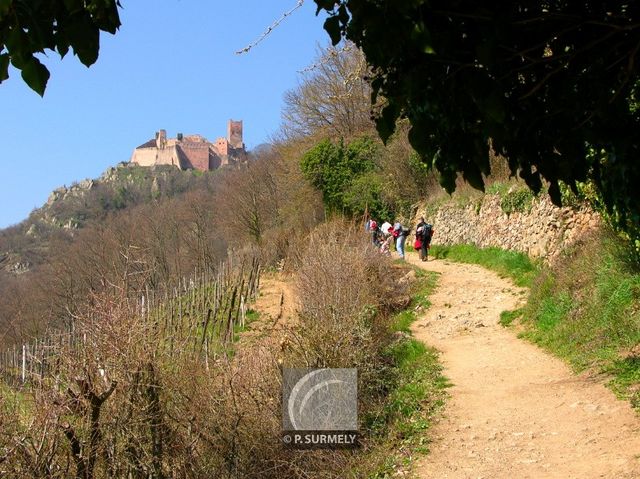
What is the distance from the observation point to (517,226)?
16438 millimetres

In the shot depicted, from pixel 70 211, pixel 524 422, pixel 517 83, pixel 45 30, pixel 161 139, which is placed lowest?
pixel 524 422

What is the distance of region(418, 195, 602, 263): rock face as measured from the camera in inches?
498

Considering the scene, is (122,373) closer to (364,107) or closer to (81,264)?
(364,107)

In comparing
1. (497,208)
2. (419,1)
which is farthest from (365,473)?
(497,208)

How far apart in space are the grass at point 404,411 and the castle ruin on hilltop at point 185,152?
367 feet

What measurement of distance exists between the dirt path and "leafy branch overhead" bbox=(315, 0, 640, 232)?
3005 millimetres

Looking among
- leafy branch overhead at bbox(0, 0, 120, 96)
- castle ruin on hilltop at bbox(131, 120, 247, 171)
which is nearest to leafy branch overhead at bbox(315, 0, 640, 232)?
leafy branch overhead at bbox(0, 0, 120, 96)

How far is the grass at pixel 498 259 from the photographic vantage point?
14170 millimetres

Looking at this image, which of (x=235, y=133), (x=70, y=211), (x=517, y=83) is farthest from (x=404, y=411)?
(x=235, y=133)

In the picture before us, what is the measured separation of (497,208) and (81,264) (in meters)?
27.0

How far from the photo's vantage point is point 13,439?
501 centimetres

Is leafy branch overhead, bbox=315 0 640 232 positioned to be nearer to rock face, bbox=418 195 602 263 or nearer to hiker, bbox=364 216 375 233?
rock face, bbox=418 195 602 263

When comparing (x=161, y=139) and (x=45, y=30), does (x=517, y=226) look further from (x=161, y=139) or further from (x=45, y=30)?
(x=161, y=139)

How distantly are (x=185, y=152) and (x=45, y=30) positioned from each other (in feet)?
408
